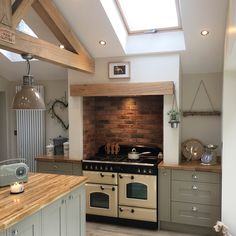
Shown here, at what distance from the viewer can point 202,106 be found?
4332 mm

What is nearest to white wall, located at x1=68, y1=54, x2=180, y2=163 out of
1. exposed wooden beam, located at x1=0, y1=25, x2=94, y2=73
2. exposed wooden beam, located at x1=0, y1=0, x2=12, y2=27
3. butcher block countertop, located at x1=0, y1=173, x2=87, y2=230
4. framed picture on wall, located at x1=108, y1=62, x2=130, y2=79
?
framed picture on wall, located at x1=108, y1=62, x2=130, y2=79

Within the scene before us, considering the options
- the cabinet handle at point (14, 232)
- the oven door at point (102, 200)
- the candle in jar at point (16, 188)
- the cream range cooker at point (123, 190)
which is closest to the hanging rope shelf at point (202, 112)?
the cream range cooker at point (123, 190)

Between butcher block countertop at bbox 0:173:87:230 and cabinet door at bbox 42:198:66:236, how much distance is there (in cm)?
10

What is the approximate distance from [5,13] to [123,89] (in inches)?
79.9

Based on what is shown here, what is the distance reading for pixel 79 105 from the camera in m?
4.35

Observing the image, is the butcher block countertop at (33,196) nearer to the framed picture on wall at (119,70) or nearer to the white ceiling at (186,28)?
the framed picture on wall at (119,70)

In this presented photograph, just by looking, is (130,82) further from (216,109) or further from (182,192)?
(182,192)

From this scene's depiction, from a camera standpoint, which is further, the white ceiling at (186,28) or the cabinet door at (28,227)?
the white ceiling at (186,28)

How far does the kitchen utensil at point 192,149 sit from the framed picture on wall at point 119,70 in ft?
4.63

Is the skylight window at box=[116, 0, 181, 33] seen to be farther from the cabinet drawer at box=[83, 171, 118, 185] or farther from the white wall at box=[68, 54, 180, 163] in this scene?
the cabinet drawer at box=[83, 171, 118, 185]

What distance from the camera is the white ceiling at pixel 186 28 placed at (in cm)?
305

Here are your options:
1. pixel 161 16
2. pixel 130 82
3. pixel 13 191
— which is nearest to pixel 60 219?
pixel 13 191

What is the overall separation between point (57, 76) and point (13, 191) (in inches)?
111

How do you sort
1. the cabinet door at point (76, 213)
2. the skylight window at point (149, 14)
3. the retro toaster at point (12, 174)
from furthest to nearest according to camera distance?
1. the skylight window at point (149, 14)
2. the cabinet door at point (76, 213)
3. the retro toaster at point (12, 174)
